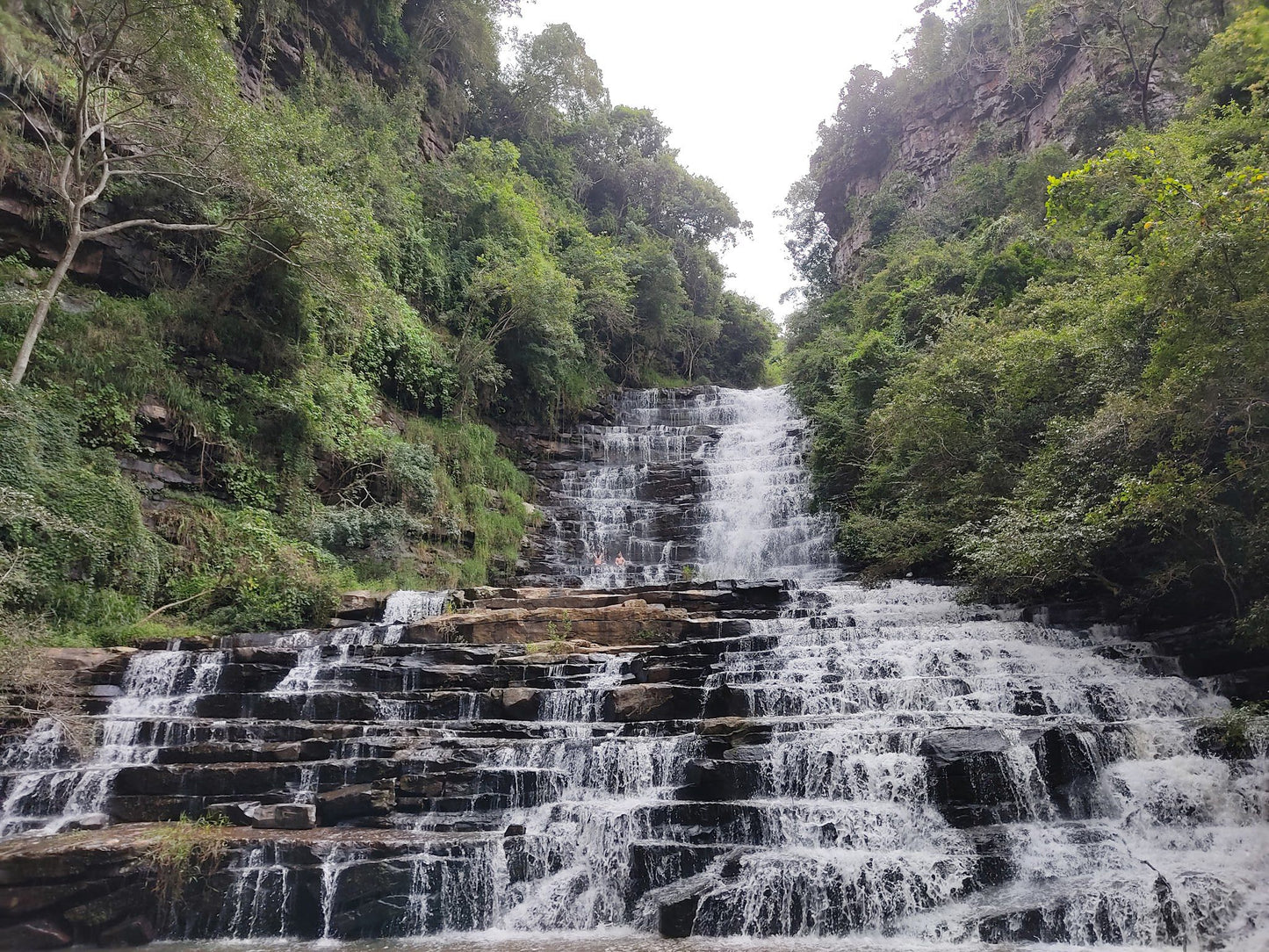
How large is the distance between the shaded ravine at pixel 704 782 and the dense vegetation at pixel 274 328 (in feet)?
9.38

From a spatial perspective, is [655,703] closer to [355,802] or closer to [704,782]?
[704,782]

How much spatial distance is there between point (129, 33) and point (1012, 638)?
18.5 metres

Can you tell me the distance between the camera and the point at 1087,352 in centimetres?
1234

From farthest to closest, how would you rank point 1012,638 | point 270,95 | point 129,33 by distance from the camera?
point 270,95, point 129,33, point 1012,638

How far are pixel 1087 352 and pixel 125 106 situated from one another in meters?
18.6

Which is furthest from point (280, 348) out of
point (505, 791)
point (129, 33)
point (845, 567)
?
point (845, 567)

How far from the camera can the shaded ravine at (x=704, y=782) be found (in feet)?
22.5

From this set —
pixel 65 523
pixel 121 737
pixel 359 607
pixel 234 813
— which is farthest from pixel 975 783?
pixel 65 523

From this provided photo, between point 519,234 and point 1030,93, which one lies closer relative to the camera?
point 519,234

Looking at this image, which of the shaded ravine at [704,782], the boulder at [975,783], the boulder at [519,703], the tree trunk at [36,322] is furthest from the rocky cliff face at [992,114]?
the tree trunk at [36,322]

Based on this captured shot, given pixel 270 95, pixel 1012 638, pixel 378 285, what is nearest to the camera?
pixel 1012 638

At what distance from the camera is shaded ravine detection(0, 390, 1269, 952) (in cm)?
684

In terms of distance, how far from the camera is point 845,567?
18.3 meters

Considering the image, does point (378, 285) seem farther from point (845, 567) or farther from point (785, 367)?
point (785, 367)
